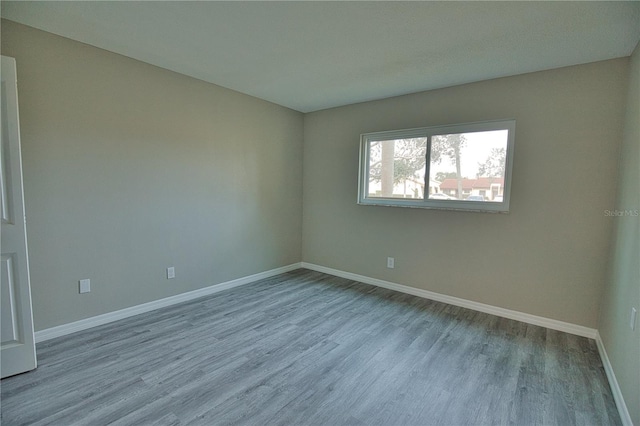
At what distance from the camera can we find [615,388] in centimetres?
183

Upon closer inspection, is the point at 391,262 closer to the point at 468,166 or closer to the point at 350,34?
the point at 468,166

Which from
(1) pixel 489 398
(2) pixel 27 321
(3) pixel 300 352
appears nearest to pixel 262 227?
(3) pixel 300 352

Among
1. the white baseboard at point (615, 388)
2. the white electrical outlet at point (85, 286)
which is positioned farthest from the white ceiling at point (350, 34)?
the white baseboard at point (615, 388)

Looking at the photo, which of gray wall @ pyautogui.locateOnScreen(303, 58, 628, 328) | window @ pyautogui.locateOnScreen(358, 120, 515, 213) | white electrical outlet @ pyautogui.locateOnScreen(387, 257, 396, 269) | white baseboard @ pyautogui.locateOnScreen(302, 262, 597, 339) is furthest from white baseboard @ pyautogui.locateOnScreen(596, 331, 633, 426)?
white electrical outlet @ pyautogui.locateOnScreen(387, 257, 396, 269)

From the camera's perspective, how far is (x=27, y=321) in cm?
195

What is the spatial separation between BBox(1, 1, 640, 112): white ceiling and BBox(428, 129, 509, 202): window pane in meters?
0.63

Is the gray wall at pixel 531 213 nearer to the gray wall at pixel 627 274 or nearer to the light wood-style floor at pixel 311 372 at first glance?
the gray wall at pixel 627 274

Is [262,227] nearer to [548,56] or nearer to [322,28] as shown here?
[322,28]

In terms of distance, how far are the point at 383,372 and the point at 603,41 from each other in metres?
2.95

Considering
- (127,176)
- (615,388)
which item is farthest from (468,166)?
(127,176)

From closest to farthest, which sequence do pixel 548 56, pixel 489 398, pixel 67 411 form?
pixel 67 411, pixel 489 398, pixel 548 56

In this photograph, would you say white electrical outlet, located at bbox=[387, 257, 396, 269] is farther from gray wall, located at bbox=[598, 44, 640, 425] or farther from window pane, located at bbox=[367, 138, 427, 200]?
gray wall, located at bbox=[598, 44, 640, 425]

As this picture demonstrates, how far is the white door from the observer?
1.83 m

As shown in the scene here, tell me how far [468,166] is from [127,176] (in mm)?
3515
